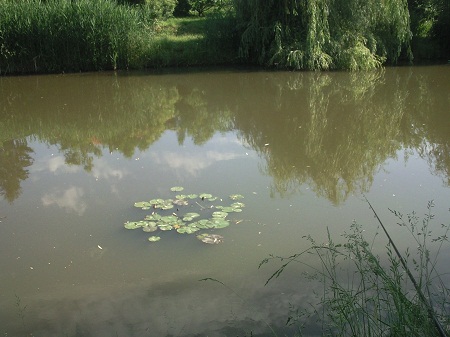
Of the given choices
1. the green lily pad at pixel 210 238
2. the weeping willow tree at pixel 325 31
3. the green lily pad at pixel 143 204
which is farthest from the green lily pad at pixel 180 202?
the weeping willow tree at pixel 325 31

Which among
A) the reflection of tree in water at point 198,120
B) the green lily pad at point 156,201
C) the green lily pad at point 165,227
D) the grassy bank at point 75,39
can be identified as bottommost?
the green lily pad at point 165,227

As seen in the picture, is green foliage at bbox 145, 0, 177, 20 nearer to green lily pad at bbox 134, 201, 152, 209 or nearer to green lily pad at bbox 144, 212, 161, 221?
green lily pad at bbox 134, 201, 152, 209

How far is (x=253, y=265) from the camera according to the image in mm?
4609

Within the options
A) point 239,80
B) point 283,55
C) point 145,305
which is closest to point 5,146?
point 145,305

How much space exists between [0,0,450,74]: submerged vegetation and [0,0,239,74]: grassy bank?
0.03 meters

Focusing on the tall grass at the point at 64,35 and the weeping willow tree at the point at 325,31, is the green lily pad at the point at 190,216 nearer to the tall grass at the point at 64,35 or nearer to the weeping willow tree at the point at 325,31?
the weeping willow tree at the point at 325,31

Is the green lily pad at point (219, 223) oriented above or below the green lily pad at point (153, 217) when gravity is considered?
above

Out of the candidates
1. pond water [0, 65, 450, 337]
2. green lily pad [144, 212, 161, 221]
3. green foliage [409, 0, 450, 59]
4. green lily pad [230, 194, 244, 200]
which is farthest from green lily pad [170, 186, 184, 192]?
green foliage [409, 0, 450, 59]

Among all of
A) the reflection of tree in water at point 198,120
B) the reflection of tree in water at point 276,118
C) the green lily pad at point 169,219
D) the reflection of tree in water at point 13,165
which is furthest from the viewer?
the reflection of tree in water at point 198,120

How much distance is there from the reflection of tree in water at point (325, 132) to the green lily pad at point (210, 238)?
1.40m

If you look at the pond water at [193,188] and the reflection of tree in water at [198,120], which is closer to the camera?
the pond water at [193,188]

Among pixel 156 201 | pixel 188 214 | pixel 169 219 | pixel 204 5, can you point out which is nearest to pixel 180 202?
pixel 156 201

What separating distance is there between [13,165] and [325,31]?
991 centimetres

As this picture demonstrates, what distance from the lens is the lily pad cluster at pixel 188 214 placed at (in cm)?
521
